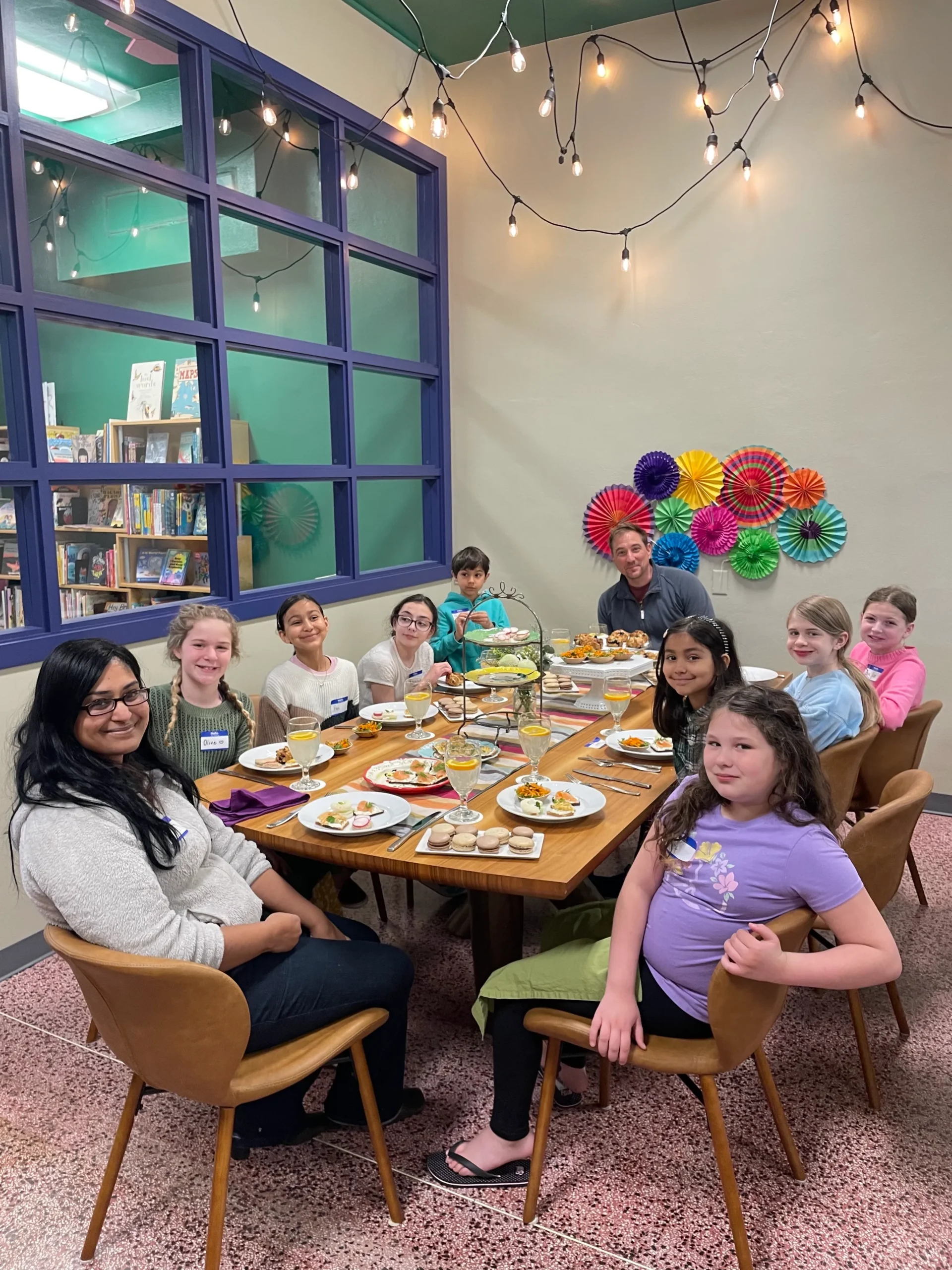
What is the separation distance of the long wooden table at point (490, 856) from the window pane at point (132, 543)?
74.8 inches

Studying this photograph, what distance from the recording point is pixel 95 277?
5.39 metres

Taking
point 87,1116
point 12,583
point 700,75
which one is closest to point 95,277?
point 12,583

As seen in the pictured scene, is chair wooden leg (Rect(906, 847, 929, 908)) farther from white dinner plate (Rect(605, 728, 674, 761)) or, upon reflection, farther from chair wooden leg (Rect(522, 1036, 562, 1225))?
chair wooden leg (Rect(522, 1036, 562, 1225))

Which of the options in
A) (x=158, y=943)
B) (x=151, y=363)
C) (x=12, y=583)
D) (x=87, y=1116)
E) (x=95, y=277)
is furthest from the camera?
(x=95, y=277)

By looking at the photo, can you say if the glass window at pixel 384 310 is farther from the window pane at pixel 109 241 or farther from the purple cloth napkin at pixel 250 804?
the purple cloth napkin at pixel 250 804

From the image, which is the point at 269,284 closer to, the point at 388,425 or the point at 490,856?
the point at 388,425

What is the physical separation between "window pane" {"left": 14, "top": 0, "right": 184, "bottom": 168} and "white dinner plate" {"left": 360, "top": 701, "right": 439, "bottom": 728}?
8.71ft

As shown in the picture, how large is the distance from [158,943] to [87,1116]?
3.19 ft

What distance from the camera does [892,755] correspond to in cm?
285

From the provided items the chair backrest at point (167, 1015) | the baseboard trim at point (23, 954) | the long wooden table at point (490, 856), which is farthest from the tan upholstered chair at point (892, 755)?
the baseboard trim at point (23, 954)

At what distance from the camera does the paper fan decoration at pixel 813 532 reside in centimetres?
416

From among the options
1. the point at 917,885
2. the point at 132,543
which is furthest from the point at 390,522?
the point at 917,885

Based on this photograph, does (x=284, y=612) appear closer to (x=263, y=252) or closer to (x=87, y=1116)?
(x=87, y=1116)

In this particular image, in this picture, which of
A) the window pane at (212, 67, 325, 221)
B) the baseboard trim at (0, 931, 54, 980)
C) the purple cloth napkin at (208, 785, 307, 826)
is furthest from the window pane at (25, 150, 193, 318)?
the purple cloth napkin at (208, 785, 307, 826)
